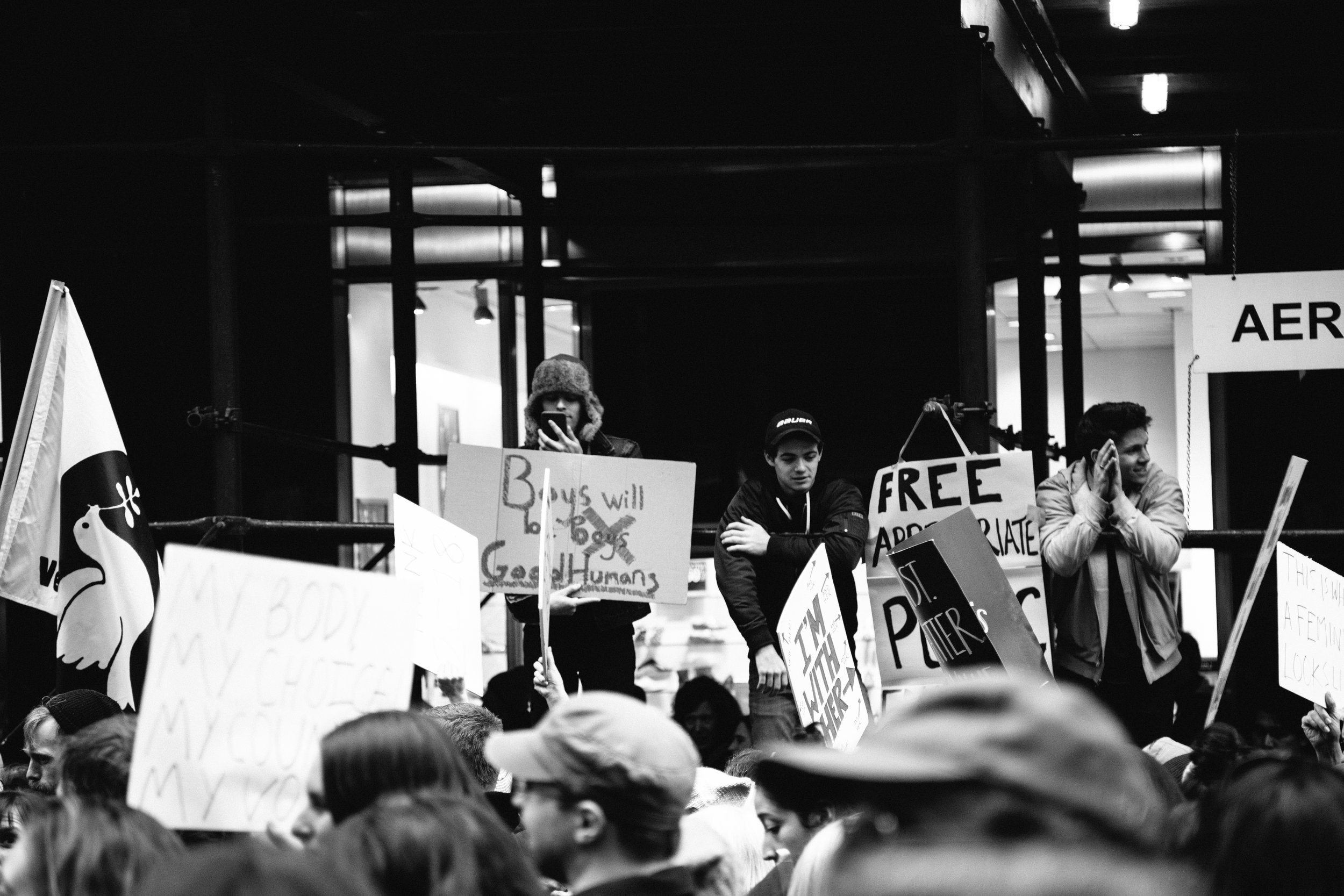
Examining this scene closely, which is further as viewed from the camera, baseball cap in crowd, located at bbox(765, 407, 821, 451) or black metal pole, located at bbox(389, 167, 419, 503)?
black metal pole, located at bbox(389, 167, 419, 503)

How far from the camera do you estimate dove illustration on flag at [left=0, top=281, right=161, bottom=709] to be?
5.14 meters

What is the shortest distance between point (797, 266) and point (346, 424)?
8.53 feet

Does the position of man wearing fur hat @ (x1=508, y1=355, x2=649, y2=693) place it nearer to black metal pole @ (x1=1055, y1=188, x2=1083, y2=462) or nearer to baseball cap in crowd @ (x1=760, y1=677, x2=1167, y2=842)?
black metal pole @ (x1=1055, y1=188, x2=1083, y2=462)

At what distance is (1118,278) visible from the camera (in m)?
9.69

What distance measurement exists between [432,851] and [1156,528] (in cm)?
386

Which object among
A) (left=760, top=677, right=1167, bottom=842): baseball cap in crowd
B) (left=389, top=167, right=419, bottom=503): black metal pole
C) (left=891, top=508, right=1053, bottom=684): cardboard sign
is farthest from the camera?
(left=389, top=167, right=419, bottom=503): black metal pole

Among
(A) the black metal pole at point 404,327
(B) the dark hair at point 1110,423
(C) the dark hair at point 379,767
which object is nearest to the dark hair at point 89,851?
(C) the dark hair at point 379,767

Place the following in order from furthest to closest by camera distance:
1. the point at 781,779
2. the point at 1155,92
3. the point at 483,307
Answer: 1. the point at 483,307
2. the point at 1155,92
3. the point at 781,779

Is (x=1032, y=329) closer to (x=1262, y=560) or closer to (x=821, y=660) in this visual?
(x=1262, y=560)

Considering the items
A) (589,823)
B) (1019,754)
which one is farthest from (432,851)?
(1019,754)

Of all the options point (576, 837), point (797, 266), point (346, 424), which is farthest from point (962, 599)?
point (346, 424)

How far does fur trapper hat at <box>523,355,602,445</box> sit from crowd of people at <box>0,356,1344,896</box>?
10 millimetres

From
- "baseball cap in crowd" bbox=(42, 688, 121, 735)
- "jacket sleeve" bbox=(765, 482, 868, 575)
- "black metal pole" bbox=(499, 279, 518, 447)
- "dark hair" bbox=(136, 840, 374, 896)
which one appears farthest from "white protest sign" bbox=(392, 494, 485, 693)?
"black metal pole" bbox=(499, 279, 518, 447)

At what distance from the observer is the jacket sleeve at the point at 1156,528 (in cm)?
577
